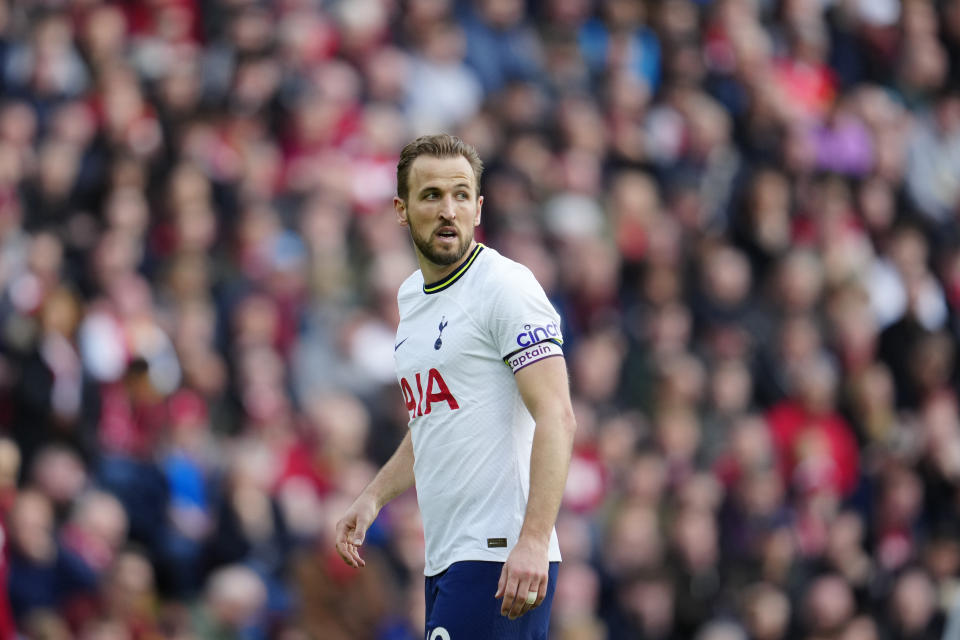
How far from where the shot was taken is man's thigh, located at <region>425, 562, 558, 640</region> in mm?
5250

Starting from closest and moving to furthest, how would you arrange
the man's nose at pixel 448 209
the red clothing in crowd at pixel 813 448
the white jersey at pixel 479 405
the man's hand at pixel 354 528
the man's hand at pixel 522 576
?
1. the man's hand at pixel 522 576
2. the white jersey at pixel 479 405
3. the man's nose at pixel 448 209
4. the man's hand at pixel 354 528
5. the red clothing in crowd at pixel 813 448

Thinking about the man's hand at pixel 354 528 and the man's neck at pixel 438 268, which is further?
the man's hand at pixel 354 528

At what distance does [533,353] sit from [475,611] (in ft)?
2.91

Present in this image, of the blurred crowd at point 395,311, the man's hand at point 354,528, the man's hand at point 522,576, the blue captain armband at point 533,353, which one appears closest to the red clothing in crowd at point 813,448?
the blurred crowd at point 395,311

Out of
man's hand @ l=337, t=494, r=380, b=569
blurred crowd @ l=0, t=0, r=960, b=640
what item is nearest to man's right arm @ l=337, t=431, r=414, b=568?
man's hand @ l=337, t=494, r=380, b=569

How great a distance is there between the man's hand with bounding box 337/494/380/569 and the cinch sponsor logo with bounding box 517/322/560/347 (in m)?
1.00

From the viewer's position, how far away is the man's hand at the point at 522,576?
16.0 feet

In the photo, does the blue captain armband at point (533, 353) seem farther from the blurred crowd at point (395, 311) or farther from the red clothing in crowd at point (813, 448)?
the red clothing in crowd at point (813, 448)

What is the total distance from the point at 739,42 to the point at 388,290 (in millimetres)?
5837

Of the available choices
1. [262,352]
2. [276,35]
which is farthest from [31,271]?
[276,35]

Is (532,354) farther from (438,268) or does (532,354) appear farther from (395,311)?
(395,311)

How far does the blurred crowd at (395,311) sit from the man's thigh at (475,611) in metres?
5.05

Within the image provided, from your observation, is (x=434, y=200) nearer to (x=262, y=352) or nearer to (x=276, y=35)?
(x=262, y=352)

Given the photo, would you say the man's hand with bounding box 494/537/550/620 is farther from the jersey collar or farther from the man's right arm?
the jersey collar
